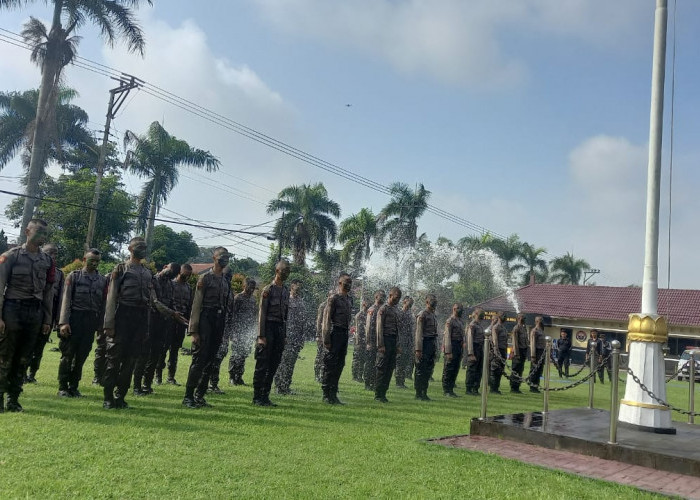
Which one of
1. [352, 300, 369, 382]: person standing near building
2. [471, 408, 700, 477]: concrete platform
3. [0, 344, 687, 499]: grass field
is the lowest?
[0, 344, 687, 499]: grass field

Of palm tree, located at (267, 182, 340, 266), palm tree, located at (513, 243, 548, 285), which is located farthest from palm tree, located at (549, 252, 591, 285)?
palm tree, located at (267, 182, 340, 266)

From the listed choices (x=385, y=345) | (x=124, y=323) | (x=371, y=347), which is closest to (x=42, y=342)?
(x=124, y=323)

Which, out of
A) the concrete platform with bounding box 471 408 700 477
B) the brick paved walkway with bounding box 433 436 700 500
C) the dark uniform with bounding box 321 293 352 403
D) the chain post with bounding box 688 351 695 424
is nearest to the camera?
the brick paved walkway with bounding box 433 436 700 500

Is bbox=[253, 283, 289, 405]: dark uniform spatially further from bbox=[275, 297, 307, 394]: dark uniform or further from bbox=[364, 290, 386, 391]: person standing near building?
bbox=[364, 290, 386, 391]: person standing near building

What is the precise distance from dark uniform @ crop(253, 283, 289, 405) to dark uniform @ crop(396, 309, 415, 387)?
17.4ft

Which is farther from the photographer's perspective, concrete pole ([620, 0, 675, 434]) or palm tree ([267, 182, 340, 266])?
palm tree ([267, 182, 340, 266])

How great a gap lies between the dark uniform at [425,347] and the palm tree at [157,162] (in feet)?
88.5

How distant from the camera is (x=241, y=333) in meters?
11.6

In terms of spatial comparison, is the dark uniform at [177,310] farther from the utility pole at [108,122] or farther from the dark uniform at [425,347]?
the utility pole at [108,122]

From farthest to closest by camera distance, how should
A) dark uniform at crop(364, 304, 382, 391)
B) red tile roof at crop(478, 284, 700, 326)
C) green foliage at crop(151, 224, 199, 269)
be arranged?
green foliage at crop(151, 224, 199, 269) → red tile roof at crop(478, 284, 700, 326) → dark uniform at crop(364, 304, 382, 391)

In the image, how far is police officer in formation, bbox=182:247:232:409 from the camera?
7855mm

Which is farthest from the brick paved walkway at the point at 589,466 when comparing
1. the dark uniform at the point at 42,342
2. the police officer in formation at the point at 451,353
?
the dark uniform at the point at 42,342

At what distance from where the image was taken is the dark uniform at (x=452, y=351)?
12453mm

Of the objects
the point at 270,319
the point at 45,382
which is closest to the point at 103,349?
the point at 45,382
